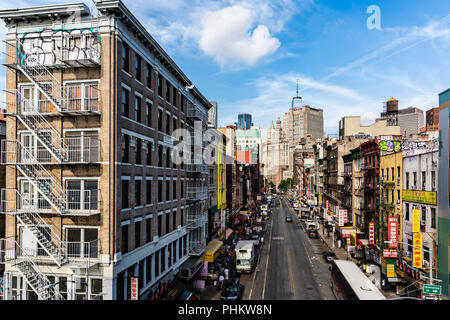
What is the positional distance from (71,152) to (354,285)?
19637 mm

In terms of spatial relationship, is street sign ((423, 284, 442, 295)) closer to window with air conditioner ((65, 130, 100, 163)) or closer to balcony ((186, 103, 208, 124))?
window with air conditioner ((65, 130, 100, 163))

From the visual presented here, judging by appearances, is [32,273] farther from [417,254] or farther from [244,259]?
[417,254]

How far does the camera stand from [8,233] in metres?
21.6

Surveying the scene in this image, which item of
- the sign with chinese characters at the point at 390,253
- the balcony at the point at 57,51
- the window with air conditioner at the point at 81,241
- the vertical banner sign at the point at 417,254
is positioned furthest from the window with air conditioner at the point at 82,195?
the sign with chinese characters at the point at 390,253

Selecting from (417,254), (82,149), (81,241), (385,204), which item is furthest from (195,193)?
(417,254)

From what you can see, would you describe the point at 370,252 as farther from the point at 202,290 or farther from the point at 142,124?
the point at 142,124

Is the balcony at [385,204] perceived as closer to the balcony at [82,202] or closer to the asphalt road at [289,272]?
the asphalt road at [289,272]

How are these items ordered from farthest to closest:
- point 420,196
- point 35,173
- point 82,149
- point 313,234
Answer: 1. point 313,234
2. point 420,196
3. point 35,173
4. point 82,149

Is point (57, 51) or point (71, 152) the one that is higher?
point (57, 51)

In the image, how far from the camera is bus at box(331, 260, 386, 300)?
18.6m

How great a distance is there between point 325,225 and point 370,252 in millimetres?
37088

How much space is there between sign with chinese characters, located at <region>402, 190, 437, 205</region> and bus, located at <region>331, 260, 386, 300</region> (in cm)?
916

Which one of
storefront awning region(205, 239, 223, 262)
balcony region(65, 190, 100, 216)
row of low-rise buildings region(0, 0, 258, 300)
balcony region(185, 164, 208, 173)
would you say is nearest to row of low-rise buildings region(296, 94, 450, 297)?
storefront awning region(205, 239, 223, 262)

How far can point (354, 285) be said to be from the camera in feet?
67.0
